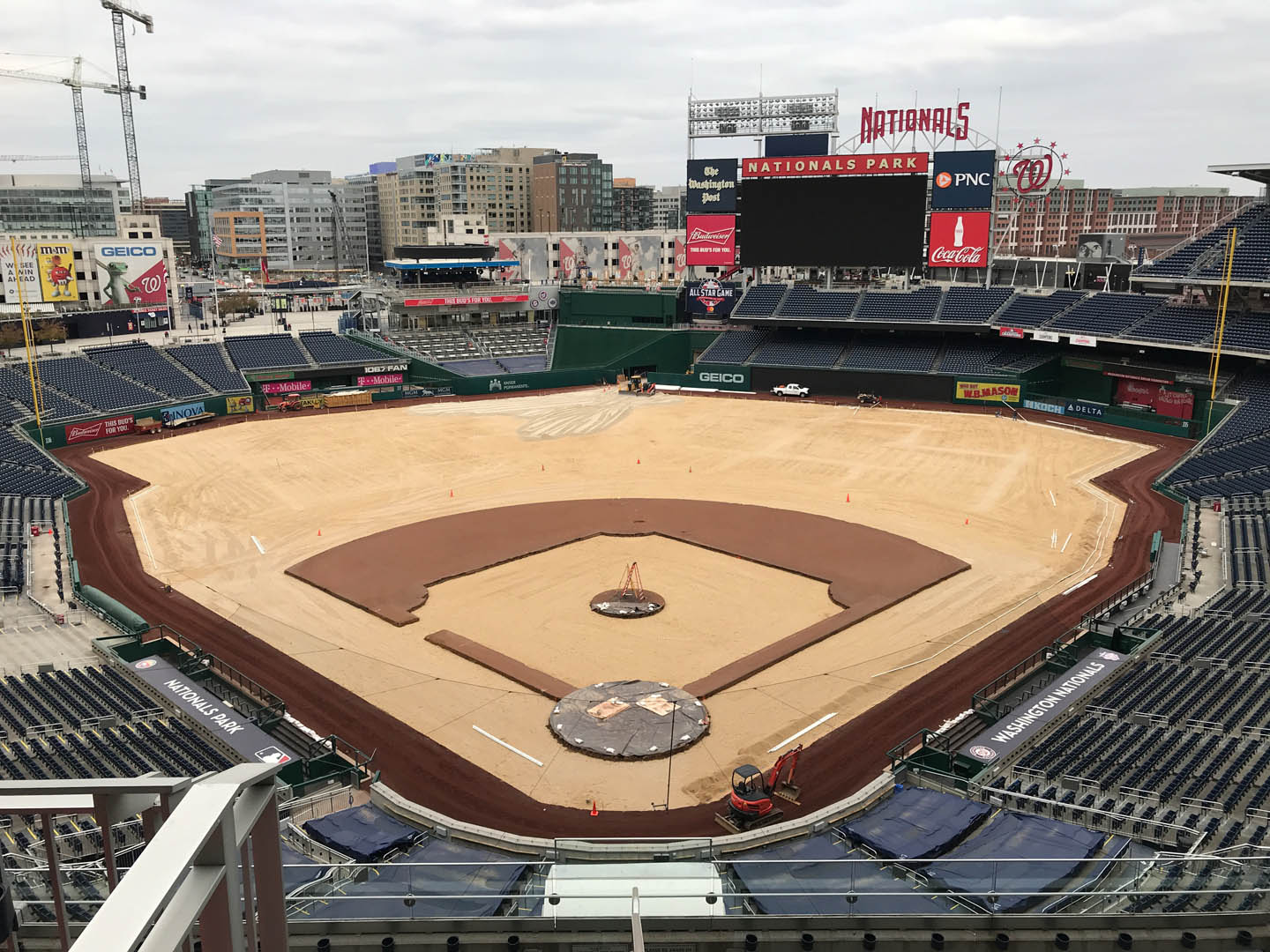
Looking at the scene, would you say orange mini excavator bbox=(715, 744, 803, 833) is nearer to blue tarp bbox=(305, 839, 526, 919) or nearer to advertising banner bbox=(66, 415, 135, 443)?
blue tarp bbox=(305, 839, 526, 919)

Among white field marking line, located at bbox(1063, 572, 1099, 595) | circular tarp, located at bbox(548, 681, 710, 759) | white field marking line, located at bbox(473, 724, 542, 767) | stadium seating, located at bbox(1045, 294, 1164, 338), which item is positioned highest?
stadium seating, located at bbox(1045, 294, 1164, 338)

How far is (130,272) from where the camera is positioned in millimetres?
88688

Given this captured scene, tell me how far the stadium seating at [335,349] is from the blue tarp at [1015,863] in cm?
7629

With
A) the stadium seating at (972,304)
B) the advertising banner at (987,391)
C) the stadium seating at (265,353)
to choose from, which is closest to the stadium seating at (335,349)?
the stadium seating at (265,353)

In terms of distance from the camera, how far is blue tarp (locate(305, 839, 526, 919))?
9.24 metres

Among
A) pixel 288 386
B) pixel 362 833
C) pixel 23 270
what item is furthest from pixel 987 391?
pixel 23 270

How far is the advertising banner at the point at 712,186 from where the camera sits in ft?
277

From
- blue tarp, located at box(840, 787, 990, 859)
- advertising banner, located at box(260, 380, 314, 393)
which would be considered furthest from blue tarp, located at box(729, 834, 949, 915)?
advertising banner, located at box(260, 380, 314, 393)

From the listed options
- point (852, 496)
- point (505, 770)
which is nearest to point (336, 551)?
point (505, 770)

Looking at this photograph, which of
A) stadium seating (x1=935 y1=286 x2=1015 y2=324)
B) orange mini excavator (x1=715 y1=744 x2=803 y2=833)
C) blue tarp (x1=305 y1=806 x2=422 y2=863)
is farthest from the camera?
stadium seating (x1=935 y1=286 x2=1015 y2=324)

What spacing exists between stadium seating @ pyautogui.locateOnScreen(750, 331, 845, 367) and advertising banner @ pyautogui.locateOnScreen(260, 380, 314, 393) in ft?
132

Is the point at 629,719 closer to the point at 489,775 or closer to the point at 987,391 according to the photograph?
the point at 489,775

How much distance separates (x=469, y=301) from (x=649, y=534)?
6356cm

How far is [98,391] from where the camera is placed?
6944 centimetres
